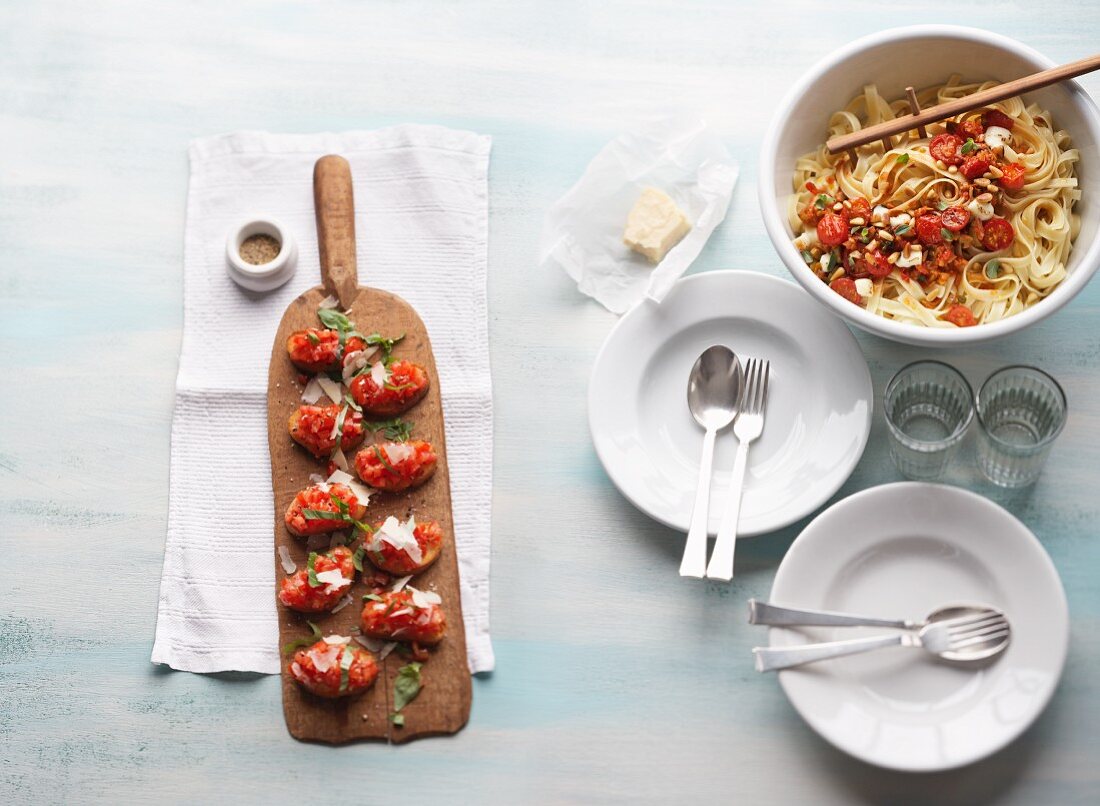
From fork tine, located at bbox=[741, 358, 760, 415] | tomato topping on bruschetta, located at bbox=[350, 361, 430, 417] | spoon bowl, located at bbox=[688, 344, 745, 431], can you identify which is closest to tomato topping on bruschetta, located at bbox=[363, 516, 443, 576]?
tomato topping on bruschetta, located at bbox=[350, 361, 430, 417]

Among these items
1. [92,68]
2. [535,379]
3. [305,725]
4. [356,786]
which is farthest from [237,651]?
[92,68]

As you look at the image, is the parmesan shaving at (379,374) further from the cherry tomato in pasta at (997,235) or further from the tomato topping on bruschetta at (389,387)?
the cherry tomato in pasta at (997,235)

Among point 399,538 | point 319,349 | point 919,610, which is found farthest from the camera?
point 319,349

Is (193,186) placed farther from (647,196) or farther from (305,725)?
(305,725)

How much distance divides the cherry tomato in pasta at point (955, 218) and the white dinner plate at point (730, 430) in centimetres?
35

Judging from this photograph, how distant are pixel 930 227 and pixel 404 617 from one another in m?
1.52

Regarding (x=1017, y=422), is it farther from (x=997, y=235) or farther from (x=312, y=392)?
(x=312, y=392)

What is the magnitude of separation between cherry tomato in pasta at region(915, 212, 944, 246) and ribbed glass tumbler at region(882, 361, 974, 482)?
30 centimetres

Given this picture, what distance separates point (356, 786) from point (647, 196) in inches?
64.9

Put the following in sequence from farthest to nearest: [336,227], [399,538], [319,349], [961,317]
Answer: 1. [336,227]
2. [319,349]
3. [399,538]
4. [961,317]

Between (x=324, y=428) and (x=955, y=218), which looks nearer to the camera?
(x=955, y=218)

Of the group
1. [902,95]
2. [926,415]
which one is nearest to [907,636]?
[926,415]

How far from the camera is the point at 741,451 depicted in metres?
2.61

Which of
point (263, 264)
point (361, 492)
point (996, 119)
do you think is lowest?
point (361, 492)
